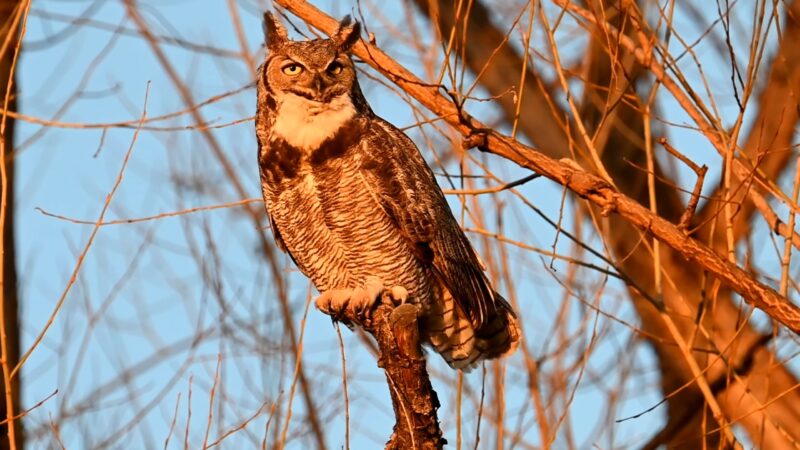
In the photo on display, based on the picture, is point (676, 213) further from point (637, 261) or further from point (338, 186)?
point (338, 186)

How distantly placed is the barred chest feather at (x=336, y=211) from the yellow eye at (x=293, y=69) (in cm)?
20

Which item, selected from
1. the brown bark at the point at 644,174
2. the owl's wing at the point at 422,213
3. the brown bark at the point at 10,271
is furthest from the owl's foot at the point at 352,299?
the brown bark at the point at 644,174

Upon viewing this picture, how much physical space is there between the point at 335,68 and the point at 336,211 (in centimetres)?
63

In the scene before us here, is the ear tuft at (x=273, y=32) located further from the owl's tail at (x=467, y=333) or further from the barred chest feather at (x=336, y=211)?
the owl's tail at (x=467, y=333)

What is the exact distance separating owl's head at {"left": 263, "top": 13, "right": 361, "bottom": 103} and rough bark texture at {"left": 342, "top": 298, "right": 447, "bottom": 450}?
3.15 ft

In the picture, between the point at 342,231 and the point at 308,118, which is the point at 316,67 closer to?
the point at 308,118

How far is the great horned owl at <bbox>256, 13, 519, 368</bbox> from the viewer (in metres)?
3.96

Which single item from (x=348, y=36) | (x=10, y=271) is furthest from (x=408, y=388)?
(x=10, y=271)

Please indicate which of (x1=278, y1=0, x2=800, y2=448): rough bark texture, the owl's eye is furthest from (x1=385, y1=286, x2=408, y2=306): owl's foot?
the owl's eye

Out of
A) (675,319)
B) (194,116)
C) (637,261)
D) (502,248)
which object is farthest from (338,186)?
(637,261)

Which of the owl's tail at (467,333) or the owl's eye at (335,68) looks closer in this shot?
the owl's eye at (335,68)

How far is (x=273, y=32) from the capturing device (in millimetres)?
4477

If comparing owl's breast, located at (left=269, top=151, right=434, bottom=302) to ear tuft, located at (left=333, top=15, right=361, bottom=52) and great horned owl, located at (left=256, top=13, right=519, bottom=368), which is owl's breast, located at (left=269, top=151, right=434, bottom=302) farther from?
ear tuft, located at (left=333, top=15, right=361, bottom=52)

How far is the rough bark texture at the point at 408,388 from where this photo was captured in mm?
3490
